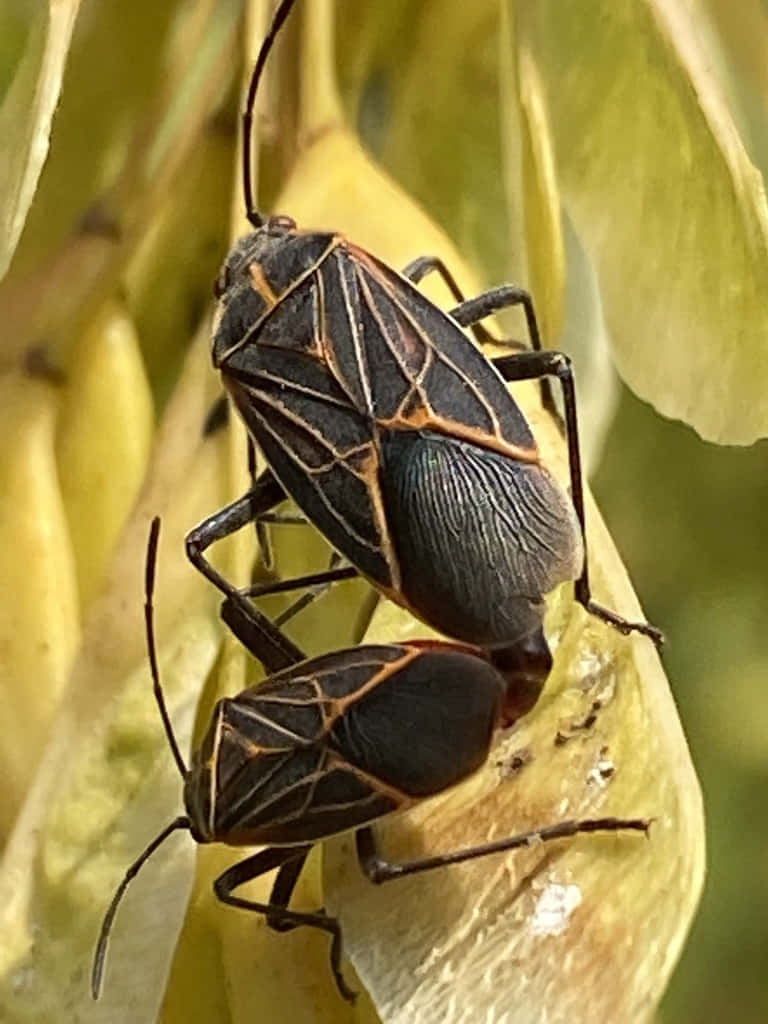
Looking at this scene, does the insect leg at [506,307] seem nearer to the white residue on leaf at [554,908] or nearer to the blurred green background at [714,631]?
the white residue on leaf at [554,908]

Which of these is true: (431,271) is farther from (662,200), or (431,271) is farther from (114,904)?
(114,904)

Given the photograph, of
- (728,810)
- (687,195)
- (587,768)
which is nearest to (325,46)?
(687,195)

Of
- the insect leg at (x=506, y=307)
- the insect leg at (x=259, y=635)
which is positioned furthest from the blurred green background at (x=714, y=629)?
the insect leg at (x=259, y=635)

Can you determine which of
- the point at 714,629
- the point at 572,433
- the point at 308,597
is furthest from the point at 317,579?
Answer: the point at 714,629

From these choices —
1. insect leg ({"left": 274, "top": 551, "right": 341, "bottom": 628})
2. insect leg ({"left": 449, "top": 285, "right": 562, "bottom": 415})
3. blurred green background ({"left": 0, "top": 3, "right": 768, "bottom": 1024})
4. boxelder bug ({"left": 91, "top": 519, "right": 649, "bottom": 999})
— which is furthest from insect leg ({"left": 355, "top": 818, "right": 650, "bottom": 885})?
blurred green background ({"left": 0, "top": 3, "right": 768, "bottom": 1024})

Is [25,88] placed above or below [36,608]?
above

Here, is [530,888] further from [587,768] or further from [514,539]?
[514,539]
